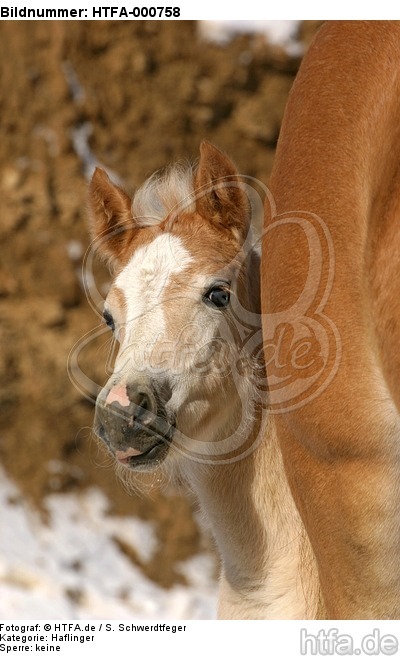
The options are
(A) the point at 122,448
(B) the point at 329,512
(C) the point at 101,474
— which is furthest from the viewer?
(C) the point at 101,474

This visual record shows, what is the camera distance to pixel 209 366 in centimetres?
225

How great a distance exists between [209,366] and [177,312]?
175 mm

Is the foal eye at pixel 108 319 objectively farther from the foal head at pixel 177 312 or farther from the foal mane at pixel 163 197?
the foal mane at pixel 163 197

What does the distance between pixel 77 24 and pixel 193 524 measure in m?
2.69

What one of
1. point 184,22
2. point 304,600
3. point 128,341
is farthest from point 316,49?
point 184,22

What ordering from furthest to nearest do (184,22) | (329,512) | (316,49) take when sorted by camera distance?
(184,22), (316,49), (329,512)

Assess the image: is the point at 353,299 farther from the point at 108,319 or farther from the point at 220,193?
the point at 108,319

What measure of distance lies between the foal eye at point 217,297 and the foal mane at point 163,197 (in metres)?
0.24

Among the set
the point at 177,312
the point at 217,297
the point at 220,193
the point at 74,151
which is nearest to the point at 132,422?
the point at 177,312

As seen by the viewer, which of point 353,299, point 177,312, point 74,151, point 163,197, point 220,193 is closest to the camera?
point 353,299

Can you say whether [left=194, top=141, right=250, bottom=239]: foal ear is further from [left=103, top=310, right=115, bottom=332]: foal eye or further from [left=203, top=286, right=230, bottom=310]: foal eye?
[left=103, top=310, right=115, bottom=332]: foal eye

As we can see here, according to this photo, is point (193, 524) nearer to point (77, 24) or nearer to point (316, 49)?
point (77, 24)

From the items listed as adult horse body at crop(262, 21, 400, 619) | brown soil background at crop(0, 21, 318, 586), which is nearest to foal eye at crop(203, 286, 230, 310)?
adult horse body at crop(262, 21, 400, 619)

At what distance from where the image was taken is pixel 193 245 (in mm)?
2266
